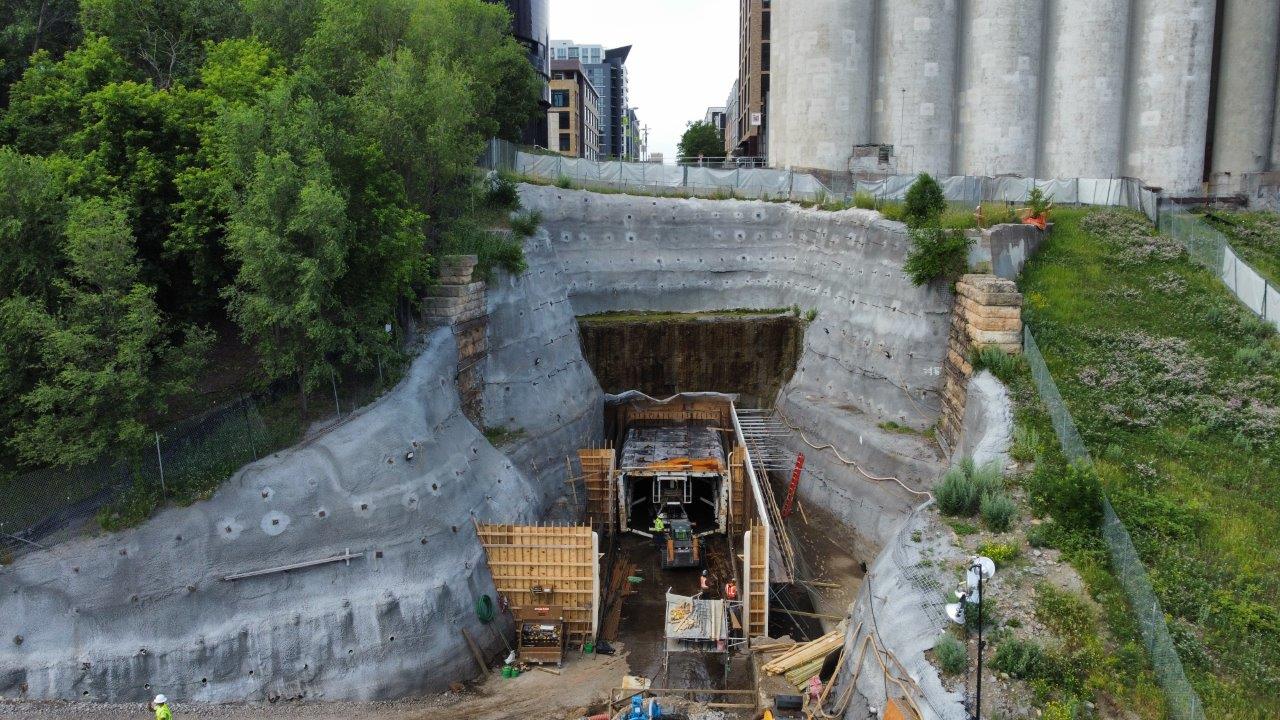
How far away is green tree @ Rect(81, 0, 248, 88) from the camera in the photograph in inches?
1217

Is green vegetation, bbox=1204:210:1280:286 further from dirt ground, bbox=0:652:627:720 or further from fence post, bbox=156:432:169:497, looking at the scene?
fence post, bbox=156:432:169:497

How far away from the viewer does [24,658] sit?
1897 cm

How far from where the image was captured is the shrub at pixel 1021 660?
15555 millimetres

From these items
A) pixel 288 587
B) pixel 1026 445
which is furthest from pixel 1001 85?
pixel 288 587

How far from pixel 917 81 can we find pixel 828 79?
16.8ft

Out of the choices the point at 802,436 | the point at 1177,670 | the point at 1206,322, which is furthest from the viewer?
the point at 802,436

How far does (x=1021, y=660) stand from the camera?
1562 cm

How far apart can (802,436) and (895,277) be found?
7756 mm

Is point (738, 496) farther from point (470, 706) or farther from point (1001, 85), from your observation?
point (1001, 85)

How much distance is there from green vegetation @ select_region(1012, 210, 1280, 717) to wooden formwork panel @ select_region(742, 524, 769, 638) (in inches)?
310

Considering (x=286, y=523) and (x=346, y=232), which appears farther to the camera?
(x=346, y=232)

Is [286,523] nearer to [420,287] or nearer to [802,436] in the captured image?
[420,287]

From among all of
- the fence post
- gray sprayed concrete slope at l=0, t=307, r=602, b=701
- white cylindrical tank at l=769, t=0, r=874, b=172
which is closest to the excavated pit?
gray sprayed concrete slope at l=0, t=307, r=602, b=701

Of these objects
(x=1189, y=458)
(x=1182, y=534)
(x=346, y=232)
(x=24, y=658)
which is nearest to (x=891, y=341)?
(x=1189, y=458)
